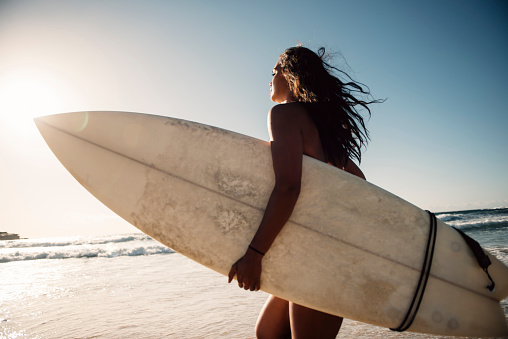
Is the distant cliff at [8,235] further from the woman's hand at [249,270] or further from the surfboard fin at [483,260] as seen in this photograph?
the surfboard fin at [483,260]

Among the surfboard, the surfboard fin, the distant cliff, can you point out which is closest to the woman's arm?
the surfboard

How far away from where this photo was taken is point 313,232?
1378 mm

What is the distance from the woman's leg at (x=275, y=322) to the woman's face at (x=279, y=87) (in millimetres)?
1116

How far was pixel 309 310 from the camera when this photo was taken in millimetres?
1194

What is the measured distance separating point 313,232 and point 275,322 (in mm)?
525

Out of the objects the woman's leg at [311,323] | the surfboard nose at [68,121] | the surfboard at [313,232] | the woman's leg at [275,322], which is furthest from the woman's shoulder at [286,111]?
A: the surfboard nose at [68,121]

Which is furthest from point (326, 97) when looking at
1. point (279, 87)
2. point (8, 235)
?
point (8, 235)

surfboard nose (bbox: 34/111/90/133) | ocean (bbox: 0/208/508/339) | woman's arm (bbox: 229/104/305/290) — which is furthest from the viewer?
ocean (bbox: 0/208/508/339)

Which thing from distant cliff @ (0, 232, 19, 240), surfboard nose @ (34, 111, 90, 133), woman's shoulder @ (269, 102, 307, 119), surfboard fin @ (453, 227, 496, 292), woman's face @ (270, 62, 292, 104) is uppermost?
woman's face @ (270, 62, 292, 104)

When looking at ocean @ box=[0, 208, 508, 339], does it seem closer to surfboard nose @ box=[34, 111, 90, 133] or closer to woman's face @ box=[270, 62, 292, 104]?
surfboard nose @ box=[34, 111, 90, 133]

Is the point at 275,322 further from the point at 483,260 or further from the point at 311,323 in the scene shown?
the point at 483,260

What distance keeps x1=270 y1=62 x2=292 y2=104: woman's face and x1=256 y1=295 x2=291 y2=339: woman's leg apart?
1116 millimetres

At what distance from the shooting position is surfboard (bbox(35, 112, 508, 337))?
4.43 feet

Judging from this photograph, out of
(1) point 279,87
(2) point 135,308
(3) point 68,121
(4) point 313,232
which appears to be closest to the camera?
(4) point 313,232
